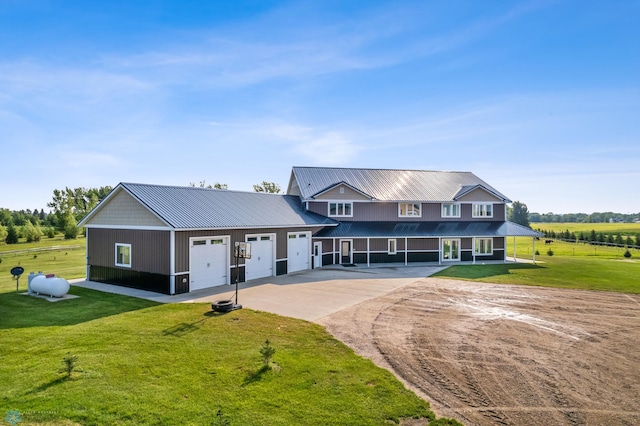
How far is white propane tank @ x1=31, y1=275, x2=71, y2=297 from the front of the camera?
1533 centimetres

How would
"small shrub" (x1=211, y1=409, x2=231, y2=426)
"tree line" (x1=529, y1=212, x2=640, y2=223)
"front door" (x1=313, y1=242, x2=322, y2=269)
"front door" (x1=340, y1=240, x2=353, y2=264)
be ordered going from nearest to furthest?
"small shrub" (x1=211, y1=409, x2=231, y2=426)
"front door" (x1=313, y1=242, x2=322, y2=269)
"front door" (x1=340, y1=240, x2=353, y2=264)
"tree line" (x1=529, y1=212, x2=640, y2=223)

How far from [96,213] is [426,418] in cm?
2037

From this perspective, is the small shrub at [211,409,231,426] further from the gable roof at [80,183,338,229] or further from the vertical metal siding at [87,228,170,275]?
the vertical metal siding at [87,228,170,275]

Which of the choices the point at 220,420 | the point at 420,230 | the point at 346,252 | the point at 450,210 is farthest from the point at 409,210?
the point at 220,420

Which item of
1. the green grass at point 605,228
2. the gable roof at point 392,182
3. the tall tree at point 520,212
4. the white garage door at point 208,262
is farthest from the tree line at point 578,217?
the white garage door at point 208,262

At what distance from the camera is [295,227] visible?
24125 millimetres

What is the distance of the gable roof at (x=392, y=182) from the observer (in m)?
30.9

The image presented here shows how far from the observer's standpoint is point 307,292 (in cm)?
1759

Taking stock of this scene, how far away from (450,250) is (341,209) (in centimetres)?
990

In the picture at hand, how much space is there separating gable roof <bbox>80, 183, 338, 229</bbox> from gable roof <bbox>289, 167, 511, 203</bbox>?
16.5ft

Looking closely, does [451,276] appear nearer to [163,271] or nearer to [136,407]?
[163,271]

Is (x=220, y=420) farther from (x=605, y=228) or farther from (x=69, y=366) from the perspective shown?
(x=605, y=228)

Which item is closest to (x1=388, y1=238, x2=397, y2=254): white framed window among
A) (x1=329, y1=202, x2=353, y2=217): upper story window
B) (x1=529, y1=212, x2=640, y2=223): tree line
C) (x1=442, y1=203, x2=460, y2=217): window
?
(x1=329, y1=202, x2=353, y2=217): upper story window

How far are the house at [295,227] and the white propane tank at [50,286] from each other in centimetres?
313
